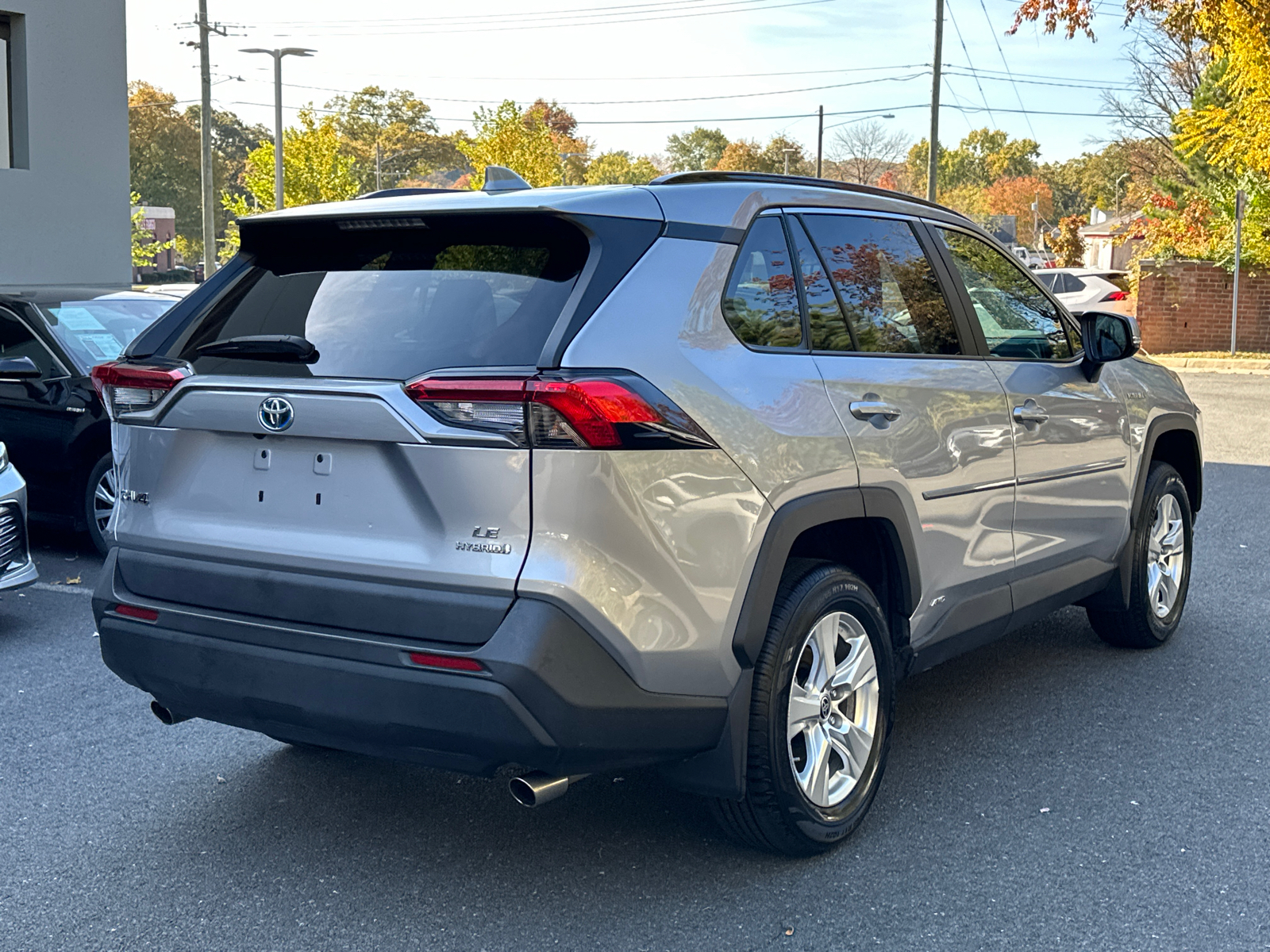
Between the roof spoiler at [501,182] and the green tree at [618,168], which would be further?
the green tree at [618,168]

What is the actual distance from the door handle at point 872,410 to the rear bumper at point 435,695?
39.3 inches

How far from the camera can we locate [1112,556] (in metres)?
5.68

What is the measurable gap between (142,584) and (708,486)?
60.1 inches

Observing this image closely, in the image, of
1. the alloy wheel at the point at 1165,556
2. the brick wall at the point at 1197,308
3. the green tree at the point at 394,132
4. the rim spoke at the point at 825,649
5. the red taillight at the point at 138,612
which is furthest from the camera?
the green tree at the point at 394,132

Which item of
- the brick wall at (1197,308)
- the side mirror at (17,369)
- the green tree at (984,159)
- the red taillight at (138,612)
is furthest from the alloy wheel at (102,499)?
the green tree at (984,159)

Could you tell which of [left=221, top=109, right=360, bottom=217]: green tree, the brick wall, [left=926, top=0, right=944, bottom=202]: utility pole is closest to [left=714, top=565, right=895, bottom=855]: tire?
the brick wall

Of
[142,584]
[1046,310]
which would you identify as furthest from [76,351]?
[1046,310]

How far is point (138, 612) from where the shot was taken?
143 inches

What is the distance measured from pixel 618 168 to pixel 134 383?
104292mm

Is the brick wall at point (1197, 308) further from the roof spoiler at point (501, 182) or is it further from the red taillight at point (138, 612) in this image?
the red taillight at point (138, 612)

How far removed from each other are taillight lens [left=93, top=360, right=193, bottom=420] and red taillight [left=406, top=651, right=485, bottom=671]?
1.03m

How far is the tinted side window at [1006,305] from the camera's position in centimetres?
489

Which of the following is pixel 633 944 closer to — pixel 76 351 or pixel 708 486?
pixel 708 486

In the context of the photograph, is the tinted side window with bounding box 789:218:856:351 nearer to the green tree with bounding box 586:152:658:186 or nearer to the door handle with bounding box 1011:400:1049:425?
the door handle with bounding box 1011:400:1049:425
